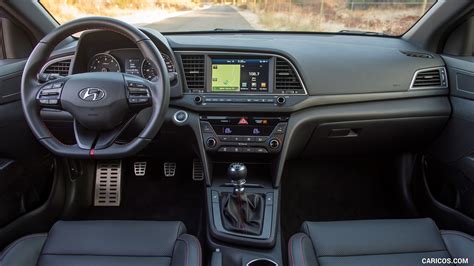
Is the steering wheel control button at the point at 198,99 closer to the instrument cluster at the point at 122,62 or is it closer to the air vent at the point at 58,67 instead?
the instrument cluster at the point at 122,62

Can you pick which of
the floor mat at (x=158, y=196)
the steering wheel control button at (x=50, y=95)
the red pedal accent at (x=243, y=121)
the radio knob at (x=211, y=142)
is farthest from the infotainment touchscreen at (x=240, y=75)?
the floor mat at (x=158, y=196)

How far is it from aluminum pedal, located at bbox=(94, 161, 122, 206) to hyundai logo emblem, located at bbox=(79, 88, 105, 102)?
4.20 ft

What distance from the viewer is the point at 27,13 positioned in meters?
2.18

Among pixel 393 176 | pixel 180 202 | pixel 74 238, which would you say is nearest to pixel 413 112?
pixel 393 176

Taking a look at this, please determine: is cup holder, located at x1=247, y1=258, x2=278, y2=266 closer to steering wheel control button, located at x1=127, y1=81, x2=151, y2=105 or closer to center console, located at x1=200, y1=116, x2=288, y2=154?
center console, located at x1=200, y1=116, x2=288, y2=154

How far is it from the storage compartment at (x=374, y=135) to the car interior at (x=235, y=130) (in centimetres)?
1

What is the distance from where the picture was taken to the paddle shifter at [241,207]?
2.00 metres

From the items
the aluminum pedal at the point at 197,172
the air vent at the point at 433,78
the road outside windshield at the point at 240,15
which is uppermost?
the road outside windshield at the point at 240,15

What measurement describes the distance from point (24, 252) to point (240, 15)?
188 cm

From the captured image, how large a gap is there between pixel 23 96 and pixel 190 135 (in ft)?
2.83

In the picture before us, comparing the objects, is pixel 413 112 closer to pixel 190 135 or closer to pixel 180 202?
pixel 190 135

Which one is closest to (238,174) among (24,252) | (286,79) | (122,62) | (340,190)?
(286,79)

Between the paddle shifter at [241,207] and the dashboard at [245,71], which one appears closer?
the paddle shifter at [241,207]

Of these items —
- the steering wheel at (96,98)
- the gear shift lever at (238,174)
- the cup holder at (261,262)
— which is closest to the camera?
the steering wheel at (96,98)
